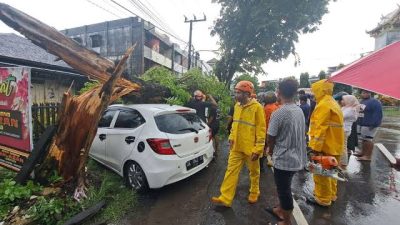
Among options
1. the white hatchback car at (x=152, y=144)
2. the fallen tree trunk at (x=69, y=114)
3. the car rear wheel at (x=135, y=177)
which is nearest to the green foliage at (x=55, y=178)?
the fallen tree trunk at (x=69, y=114)

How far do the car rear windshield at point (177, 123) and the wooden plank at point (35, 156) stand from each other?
6.31ft

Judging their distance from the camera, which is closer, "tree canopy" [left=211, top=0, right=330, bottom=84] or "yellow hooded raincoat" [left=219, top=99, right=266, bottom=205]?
"yellow hooded raincoat" [left=219, top=99, right=266, bottom=205]

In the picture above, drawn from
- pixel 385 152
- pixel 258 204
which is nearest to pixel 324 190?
pixel 258 204

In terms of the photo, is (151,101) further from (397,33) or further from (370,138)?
(397,33)

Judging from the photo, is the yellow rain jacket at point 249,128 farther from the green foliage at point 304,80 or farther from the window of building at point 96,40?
the green foliage at point 304,80

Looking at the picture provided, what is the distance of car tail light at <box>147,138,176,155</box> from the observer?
173 inches

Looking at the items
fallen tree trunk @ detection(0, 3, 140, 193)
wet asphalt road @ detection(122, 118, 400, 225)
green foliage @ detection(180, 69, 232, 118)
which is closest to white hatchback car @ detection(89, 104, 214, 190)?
wet asphalt road @ detection(122, 118, 400, 225)

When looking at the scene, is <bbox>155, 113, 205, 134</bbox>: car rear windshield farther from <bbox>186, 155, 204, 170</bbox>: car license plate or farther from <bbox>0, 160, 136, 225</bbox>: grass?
<bbox>0, 160, 136, 225</bbox>: grass

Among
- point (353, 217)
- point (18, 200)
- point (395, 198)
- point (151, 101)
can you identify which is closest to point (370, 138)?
point (395, 198)

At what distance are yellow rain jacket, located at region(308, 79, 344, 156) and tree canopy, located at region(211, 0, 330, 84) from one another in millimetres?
13056

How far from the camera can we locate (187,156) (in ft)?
15.5

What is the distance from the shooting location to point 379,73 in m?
2.07

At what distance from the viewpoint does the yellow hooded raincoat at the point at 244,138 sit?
159 inches

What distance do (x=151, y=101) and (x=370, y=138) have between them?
5642 millimetres
